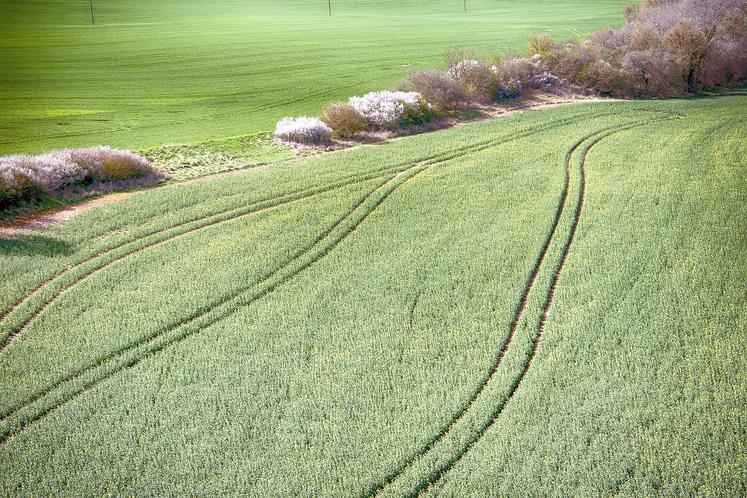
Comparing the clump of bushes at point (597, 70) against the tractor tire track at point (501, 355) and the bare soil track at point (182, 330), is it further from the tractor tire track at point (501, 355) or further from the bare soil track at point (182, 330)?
the tractor tire track at point (501, 355)

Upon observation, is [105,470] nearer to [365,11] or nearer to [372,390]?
[372,390]

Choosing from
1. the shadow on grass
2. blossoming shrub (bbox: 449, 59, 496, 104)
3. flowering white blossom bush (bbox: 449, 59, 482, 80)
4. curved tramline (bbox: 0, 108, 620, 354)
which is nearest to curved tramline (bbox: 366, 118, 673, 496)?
curved tramline (bbox: 0, 108, 620, 354)

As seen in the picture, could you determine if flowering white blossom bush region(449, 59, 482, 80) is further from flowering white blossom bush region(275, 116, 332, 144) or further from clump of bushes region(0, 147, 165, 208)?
clump of bushes region(0, 147, 165, 208)

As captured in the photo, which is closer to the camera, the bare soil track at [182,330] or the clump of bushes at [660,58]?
the bare soil track at [182,330]

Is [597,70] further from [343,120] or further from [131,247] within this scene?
[131,247]

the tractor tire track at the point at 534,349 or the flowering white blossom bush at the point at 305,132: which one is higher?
the flowering white blossom bush at the point at 305,132

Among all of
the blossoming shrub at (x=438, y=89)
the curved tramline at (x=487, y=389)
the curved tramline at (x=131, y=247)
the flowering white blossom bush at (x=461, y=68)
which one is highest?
the flowering white blossom bush at (x=461, y=68)

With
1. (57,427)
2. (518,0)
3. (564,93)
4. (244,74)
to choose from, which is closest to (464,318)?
(57,427)

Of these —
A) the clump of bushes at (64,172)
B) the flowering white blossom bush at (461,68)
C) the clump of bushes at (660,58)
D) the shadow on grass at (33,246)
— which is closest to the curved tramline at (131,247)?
the shadow on grass at (33,246)
